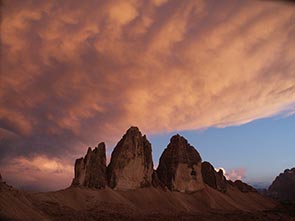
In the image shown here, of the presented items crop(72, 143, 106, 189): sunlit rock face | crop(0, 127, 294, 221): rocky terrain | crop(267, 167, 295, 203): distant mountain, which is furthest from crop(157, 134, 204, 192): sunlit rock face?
crop(267, 167, 295, 203): distant mountain

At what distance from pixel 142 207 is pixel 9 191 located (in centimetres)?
4909

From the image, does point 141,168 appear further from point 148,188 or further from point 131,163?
point 148,188

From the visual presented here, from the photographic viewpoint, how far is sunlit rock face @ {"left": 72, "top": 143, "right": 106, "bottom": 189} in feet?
249

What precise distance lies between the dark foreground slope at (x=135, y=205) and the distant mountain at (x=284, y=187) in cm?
6326

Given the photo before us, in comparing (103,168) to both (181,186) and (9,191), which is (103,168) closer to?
(181,186)

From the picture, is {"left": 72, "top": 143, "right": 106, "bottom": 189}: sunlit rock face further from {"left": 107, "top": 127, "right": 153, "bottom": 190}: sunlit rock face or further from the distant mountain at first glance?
the distant mountain

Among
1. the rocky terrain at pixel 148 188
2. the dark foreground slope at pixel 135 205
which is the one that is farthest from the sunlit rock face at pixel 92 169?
the dark foreground slope at pixel 135 205

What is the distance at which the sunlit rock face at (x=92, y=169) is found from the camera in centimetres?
7604

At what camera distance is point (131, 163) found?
287 ft

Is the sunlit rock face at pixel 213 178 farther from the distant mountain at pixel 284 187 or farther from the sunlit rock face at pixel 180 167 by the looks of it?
the distant mountain at pixel 284 187

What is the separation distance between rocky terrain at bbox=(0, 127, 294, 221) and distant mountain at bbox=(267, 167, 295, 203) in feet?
201

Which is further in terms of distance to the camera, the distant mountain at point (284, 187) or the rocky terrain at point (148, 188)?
the distant mountain at point (284, 187)

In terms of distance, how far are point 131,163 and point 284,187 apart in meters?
126

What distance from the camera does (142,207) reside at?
7531 centimetres
